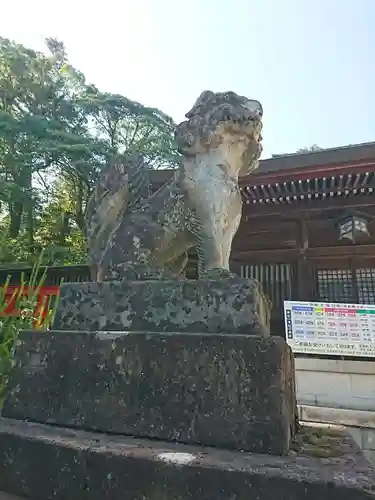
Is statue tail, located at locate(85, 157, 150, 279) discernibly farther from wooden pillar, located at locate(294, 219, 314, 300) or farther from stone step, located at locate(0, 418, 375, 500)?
wooden pillar, located at locate(294, 219, 314, 300)

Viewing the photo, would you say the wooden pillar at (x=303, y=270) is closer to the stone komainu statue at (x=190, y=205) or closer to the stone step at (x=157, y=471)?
the stone komainu statue at (x=190, y=205)

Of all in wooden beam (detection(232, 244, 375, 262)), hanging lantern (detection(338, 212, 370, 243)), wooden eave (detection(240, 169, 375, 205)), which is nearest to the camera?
wooden eave (detection(240, 169, 375, 205))

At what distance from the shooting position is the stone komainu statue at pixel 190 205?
177cm

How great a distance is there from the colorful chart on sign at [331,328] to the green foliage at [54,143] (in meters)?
8.74

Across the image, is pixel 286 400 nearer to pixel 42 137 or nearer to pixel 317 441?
pixel 317 441

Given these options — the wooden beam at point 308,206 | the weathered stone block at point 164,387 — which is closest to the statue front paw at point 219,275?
the weathered stone block at point 164,387

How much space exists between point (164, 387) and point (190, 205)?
0.90m

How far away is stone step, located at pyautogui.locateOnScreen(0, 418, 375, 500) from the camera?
942 mm

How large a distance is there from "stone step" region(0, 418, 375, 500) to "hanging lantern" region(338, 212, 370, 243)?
5.39 meters

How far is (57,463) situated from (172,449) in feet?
1.26

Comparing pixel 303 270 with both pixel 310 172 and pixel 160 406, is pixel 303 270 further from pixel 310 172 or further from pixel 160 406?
pixel 160 406

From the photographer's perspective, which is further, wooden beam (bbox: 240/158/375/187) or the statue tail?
wooden beam (bbox: 240/158/375/187)

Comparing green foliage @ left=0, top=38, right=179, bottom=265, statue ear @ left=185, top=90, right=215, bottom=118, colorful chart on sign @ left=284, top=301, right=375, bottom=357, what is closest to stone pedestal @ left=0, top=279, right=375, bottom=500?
statue ear @ left=185, top=90, right=215, bottom=118

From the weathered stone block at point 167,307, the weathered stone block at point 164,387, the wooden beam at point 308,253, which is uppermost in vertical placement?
the wooden beam at point 308,253
